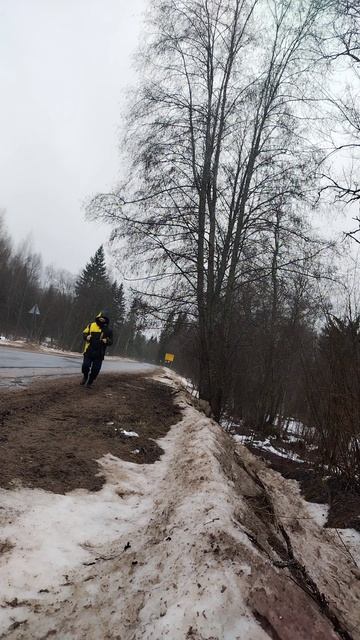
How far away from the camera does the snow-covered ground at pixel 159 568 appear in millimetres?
1879

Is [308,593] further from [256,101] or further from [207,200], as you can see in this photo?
[256,101]

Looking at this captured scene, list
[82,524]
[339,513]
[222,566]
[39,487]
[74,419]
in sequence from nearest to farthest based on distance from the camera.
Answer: [222,566]
[82,524]
[39,487]
[339,513]
[74,419]

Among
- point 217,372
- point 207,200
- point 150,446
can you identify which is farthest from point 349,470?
point 207,200

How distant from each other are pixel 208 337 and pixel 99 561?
830 cm

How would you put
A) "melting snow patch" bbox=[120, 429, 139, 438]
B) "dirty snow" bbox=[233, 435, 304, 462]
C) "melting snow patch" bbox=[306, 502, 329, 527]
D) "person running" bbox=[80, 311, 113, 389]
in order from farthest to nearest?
"dirty snow" bbox=[233, 435, 304, 462] < "person running" bbox=[80, 311, 113, 389] < "melting snow patch" bbox=[120, 429, 139, 438] < "melting snow patch" bbox=[306, 502, 329, 527]

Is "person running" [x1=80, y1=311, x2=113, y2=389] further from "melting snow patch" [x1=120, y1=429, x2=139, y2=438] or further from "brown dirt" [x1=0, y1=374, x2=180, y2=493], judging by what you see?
"melting snow patch" [x1=120, y1=429, x2=139, y2=438]

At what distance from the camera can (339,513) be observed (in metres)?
5.20

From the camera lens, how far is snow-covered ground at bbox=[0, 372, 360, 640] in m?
1.88

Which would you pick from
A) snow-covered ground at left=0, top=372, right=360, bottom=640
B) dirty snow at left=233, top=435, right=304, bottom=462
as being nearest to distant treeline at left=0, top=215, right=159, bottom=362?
A: dirty snow at left=233, top=435, right=304, bottom=462

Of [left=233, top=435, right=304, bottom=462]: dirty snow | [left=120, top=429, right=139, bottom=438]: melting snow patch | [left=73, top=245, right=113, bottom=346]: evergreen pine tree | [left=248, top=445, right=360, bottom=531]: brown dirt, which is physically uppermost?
[left=73, top=245, right=113, bottom=346]: evergreen pine tree

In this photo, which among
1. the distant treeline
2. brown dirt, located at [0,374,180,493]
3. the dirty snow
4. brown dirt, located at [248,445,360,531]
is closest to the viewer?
brown dirt, located at [0,374,180,493]

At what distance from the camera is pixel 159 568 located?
7.47ft

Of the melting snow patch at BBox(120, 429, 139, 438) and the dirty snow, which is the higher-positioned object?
the melting snow patch at BBox(120, 429, 139, 438)

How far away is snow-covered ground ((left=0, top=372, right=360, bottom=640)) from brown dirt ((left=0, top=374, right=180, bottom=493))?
31 centimetres
